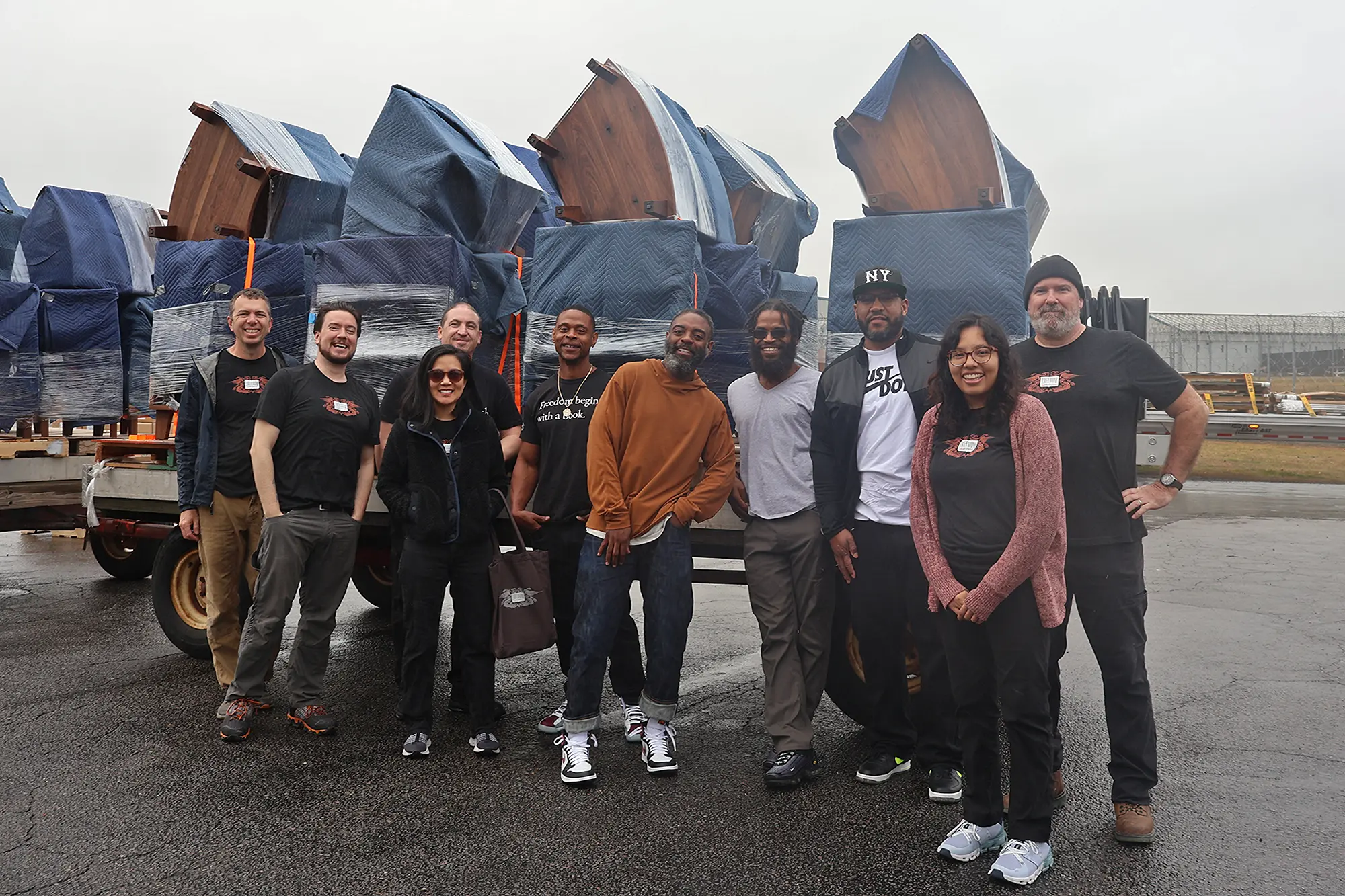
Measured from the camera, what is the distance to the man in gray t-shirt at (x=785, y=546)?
3891mm

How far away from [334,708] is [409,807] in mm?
1495

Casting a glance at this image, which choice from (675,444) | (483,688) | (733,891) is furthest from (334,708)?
(733,891)

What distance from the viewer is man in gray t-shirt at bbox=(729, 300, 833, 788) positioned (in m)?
3.89

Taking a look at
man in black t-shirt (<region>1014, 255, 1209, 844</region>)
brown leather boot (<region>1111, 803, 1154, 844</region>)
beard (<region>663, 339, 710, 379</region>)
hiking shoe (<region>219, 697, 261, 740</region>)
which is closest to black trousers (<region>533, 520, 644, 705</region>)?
beard (<region>663, 339, 710, 379</region>)

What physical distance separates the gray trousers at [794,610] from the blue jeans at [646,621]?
32cm

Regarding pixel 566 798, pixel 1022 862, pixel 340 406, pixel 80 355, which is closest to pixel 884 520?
pixel 1022 862

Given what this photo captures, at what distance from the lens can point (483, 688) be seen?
4.24 m

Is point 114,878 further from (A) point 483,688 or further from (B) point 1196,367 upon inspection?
(B) point 1196,367

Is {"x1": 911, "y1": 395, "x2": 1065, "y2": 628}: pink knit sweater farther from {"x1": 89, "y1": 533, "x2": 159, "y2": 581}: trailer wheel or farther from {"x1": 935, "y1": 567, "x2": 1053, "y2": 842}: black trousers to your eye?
{"x1": 89, "y1": 533, "x2": 159, "y2": 581}: trailer wheel

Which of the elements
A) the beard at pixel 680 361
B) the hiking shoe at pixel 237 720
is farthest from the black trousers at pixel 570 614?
the hiking shoe at pixel 237 720

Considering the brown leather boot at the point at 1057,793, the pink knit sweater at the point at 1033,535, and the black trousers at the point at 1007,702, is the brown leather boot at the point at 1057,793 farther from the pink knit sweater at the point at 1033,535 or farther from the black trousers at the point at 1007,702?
the pink knit sweater at the point at 1033,535

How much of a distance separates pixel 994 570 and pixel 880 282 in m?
1.42

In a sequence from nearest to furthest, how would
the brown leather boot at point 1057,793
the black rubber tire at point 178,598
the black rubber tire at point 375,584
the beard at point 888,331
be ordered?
the brown leather boot at point 1057,793
the beard at point 888,331
the black rubber tire at point 178,598
the black rubber tire at point 375,584

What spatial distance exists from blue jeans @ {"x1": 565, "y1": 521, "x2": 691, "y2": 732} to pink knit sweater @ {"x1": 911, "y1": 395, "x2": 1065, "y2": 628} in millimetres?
1152
